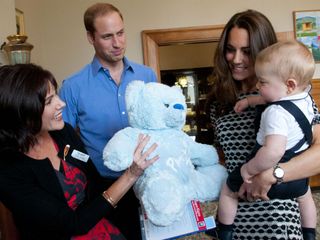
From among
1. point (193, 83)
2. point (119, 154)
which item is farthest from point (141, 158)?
point (193, 83)

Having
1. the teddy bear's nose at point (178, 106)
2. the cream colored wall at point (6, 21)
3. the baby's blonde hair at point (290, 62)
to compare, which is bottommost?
the teddy bear's nose at point (178, 106)

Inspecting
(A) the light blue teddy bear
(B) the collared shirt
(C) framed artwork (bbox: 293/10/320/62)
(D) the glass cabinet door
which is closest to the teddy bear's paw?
(A) the light blue teddy bear

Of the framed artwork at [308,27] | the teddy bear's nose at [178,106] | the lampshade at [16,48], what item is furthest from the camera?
the framed artwork at [308,27]

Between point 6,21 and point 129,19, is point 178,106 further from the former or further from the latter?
point 129,19

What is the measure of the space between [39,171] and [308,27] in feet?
10.8

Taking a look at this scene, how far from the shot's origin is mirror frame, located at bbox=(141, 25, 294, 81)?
11.0 ft

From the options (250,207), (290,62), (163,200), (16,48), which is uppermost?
(16,48)

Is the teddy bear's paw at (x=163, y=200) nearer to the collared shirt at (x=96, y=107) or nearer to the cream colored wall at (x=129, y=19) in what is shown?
the collared shirt at (x=96, y=107)

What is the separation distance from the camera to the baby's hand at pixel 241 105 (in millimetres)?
1144

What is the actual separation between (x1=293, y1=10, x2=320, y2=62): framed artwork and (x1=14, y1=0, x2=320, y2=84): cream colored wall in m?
0.06

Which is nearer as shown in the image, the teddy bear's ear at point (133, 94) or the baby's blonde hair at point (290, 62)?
the baby's blonde hair at point (290, 62)

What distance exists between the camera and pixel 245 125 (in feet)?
3.77

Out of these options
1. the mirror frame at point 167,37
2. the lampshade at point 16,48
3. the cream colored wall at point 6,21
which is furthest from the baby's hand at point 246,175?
the mirror frame at point 167,37

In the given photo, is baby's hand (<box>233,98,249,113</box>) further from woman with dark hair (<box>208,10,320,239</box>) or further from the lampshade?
the lampshade
